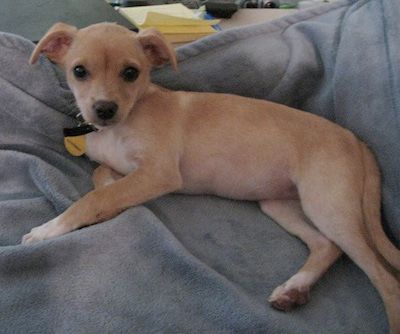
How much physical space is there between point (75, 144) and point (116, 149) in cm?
16

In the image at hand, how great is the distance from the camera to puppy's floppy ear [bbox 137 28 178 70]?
1.58m

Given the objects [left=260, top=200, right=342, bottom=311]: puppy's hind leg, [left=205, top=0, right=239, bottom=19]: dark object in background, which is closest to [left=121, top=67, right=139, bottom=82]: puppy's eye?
[left=260, top=200, right=342, bottom=311]: puppy's hind leg

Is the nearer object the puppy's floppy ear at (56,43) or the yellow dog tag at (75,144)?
the puppy's floppy ear at (56,43)

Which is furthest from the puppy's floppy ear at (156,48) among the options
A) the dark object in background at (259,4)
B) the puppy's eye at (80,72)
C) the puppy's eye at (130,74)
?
the dark object in background at (259,4)

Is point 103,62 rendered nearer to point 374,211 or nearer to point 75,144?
point 75,144

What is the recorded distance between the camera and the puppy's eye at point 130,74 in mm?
→ 1571

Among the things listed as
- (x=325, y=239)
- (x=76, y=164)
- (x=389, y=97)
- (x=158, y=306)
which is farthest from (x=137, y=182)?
(x=389, y=97)

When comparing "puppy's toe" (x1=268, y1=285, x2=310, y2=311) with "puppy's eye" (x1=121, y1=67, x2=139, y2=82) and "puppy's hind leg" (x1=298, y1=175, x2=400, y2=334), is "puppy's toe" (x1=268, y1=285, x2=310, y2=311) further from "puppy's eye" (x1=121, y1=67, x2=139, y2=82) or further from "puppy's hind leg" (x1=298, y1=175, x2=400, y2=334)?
"puppy's eye" (x1=121, y1=67, x2=139, y2=82)

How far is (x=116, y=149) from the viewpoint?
5.46ft

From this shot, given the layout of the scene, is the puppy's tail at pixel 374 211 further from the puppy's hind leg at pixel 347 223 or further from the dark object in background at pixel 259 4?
the dark object in background at pixel 259 4

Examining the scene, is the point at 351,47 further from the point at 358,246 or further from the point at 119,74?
the point at 119,74

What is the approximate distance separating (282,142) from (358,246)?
46 cm

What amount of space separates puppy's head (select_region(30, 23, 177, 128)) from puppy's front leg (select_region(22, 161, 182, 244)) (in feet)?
0.71

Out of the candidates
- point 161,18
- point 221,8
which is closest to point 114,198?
point 161,18
